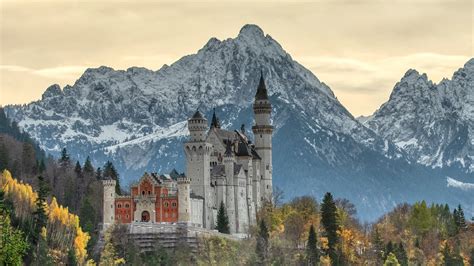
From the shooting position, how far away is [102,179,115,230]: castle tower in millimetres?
196000

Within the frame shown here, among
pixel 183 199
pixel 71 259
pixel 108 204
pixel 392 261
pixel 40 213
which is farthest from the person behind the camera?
pixel 392 261

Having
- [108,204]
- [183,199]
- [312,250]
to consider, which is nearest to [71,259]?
[108,204]

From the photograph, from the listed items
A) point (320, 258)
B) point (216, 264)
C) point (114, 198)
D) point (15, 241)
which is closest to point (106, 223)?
point (114, 198)

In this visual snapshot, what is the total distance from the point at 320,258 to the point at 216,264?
17.0 m

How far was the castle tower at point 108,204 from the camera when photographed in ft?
643

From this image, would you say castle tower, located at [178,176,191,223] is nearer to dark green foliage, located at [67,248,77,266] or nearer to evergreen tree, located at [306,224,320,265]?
evergreen tree, located at [306,224,320,265]

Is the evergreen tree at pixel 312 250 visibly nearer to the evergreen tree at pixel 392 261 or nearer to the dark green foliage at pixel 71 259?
the evergreen tree at pixel 392 261

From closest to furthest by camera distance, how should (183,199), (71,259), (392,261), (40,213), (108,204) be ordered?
(71,259) → (40,213) → (183,199) → (108,204) → (392,261)

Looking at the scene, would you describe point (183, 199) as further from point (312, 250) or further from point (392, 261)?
point (392, 261)

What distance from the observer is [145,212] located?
198m

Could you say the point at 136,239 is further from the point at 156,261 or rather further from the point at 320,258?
the point at 320,258

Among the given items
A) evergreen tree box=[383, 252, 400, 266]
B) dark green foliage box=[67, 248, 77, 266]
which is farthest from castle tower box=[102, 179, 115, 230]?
evergreen tree box=[383, 252, 400, 266]

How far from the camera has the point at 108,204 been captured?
198 meters

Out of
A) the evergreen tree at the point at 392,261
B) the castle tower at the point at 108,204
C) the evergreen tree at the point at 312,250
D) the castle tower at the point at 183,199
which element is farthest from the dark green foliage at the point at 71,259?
the evergreen tree at the point at 392,261
